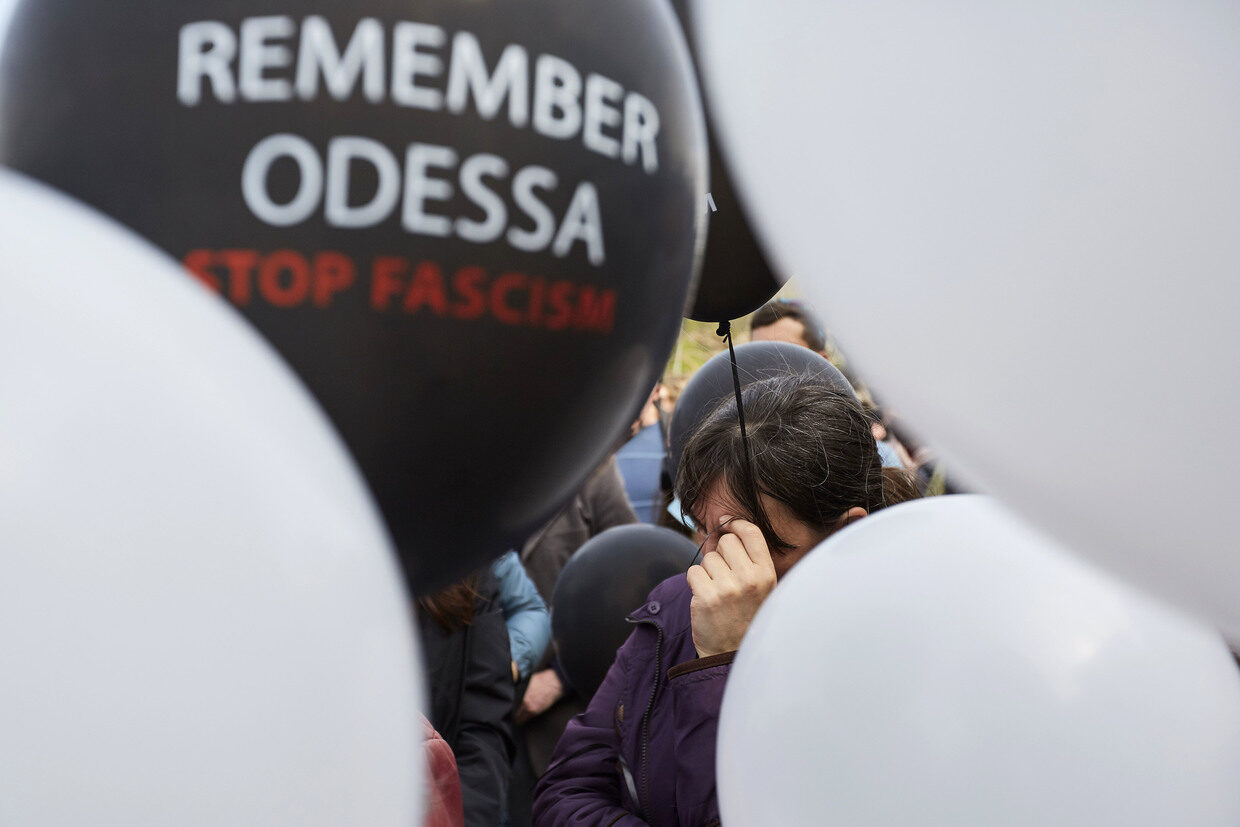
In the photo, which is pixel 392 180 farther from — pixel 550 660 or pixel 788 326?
pixel 788 326

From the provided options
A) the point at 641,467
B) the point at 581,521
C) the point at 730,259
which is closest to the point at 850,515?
the point at 730,259

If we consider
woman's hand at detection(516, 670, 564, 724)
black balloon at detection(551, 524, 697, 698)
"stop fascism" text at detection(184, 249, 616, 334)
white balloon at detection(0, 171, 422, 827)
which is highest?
"stop fascism" text at detection(184, 249, 616, 334)

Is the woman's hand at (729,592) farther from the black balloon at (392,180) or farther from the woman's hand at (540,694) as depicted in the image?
the woman's hand at (540,694)

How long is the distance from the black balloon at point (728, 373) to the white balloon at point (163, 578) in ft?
5.22

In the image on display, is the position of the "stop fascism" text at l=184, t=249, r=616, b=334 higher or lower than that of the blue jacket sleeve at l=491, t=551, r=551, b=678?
higher

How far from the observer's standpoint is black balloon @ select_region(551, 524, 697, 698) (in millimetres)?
2531

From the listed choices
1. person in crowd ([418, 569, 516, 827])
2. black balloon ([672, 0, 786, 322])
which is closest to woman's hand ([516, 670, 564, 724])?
person in crowd ([418, 569, 516, 827])

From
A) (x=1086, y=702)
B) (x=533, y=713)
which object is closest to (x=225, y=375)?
(x=1086, y=702)

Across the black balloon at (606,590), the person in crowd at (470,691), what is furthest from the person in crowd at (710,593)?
the black balloon at (606,590)

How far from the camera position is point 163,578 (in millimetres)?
666

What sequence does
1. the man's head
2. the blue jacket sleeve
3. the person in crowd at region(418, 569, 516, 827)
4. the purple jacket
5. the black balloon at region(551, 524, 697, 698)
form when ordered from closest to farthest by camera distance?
the purple jacket < the person in crowd at region(418, 569, 516, 827) < the black balloon at region(551, 524, 697, 698) < the blue jacket sleeve < the man's head

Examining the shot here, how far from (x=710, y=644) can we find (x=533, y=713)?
4.60 feet

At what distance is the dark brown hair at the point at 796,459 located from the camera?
1.82 m

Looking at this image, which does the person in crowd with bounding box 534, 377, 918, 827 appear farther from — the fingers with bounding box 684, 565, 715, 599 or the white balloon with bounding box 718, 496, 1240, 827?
the white balloon with bounding box 718, 496, 1240, 827
